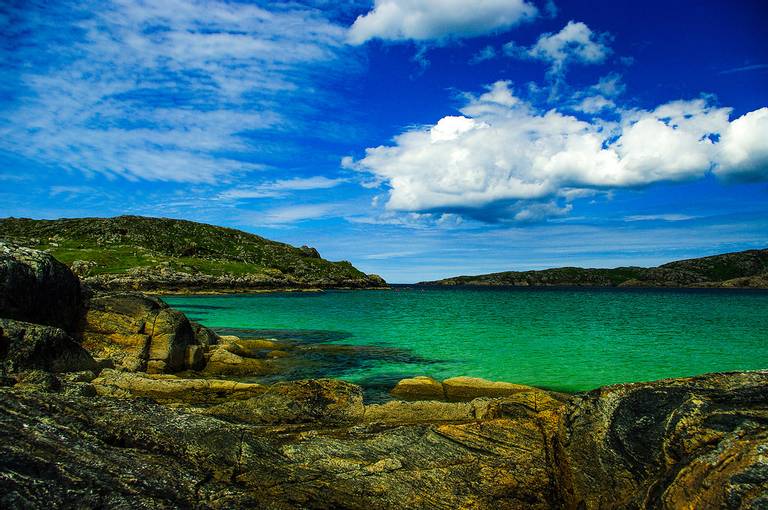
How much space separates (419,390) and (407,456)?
1346 cm

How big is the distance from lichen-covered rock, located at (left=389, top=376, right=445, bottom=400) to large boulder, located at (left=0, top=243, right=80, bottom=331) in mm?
17554

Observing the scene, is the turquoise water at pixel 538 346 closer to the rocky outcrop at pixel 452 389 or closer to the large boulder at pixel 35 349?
the rocky outcrop at pixel 452 389

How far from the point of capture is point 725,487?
5523 mm

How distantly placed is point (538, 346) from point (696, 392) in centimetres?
3487

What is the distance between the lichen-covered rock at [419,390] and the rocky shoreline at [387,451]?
862 cm

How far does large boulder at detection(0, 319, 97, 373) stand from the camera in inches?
541

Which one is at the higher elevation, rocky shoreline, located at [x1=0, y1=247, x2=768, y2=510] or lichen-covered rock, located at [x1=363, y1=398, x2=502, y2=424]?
rocky shoreline, located at [x1=0, y1=247, x2=768, y2=510]

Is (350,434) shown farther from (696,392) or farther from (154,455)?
(696,392)

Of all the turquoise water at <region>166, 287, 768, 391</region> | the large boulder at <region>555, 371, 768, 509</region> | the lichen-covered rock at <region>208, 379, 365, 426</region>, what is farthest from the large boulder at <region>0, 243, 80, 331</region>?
the large boulder at <region>555, 371, 768, 509</region>

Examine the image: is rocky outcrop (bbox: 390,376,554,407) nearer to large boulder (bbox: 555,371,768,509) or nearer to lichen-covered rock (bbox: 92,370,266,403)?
lichen-covered rock (bbox: 92,370,266,403)

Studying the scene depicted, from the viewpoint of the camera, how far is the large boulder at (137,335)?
23234 mm

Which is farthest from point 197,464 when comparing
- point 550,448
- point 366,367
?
point 366,367

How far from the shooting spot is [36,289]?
66.5 feet

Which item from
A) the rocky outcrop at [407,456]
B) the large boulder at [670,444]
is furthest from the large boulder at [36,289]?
the large boulder at [670,444]
